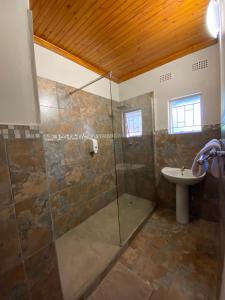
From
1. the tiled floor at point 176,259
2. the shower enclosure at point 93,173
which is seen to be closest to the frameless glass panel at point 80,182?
the shower enclosure at point 93,173

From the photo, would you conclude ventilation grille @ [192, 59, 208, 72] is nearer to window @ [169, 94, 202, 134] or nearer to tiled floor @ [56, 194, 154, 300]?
window @ [169, 94, 202, 134]

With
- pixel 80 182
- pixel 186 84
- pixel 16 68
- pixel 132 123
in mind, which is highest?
pixel 186 84

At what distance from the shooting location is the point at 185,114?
6.77 feet

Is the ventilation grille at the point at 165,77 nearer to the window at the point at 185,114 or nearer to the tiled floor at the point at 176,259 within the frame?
the window at the point at 185,114

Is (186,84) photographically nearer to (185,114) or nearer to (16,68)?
(185,114)

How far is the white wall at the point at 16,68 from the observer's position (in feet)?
2.16

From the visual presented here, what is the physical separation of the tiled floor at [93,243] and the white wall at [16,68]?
4.57ft

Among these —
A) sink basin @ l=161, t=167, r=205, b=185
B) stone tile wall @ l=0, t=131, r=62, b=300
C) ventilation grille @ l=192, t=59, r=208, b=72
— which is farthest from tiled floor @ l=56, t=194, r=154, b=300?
ventilation grille @ l=192, t=59, r=208, b=72

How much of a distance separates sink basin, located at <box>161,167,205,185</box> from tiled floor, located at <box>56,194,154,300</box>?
0.72 meters

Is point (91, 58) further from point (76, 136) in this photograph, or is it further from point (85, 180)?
point (85, 180)

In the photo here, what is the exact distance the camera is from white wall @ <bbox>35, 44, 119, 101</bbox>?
1.62 metres

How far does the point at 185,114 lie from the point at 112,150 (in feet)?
4.46

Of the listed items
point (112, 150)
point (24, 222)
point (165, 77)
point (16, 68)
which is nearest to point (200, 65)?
point (165, 77)

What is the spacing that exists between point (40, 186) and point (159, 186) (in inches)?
79.7
